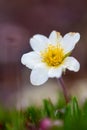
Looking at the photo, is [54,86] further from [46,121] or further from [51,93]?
[46,121]

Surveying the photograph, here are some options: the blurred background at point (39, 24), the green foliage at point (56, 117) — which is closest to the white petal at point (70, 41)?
the green foliage at point (56, 117)

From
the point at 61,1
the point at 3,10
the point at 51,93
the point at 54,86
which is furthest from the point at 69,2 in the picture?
the point at 51,93

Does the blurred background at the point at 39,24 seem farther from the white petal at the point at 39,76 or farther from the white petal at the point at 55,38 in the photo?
the white petal at the point at 39,76

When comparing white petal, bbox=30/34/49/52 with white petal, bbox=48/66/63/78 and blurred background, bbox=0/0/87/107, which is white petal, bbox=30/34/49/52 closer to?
white petal, bbox=48/66/63/78

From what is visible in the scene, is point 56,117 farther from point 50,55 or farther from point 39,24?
point 39,24

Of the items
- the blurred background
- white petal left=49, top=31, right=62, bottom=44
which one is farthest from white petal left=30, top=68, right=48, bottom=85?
the blurred background

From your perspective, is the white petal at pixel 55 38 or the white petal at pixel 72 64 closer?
the white petal at pixel 72 64
